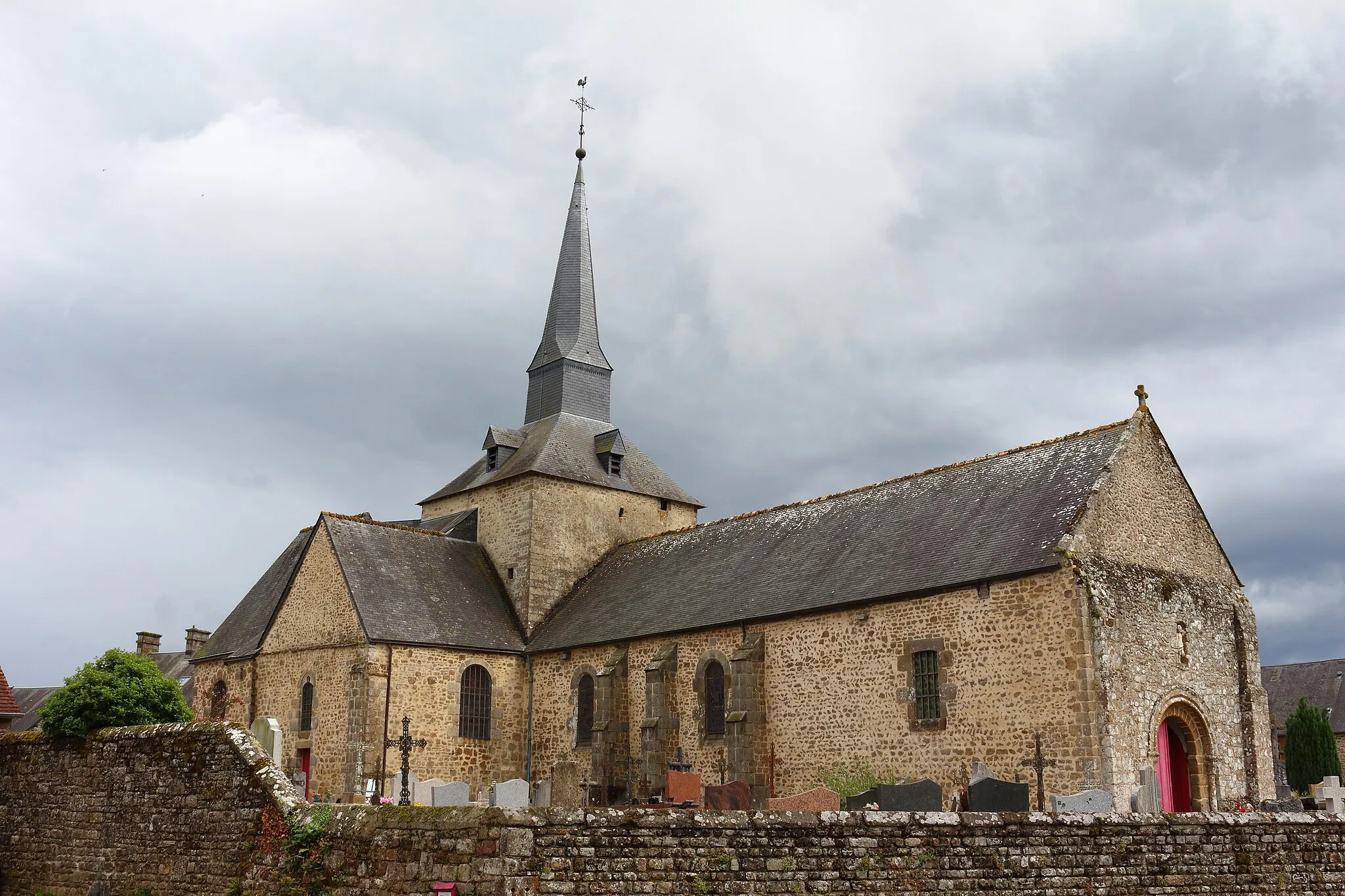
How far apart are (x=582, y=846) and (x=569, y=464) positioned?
24237 mm

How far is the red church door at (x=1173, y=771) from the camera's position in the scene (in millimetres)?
20234

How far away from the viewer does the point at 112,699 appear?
1836 cm

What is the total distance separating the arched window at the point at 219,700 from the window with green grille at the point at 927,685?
65.5 feet

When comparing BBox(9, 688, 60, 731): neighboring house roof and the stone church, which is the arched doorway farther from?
BBox(9, 688, 60, 731): neighboring house roof

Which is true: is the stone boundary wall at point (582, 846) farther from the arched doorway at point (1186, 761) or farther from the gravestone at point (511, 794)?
the arched doorway at point (1186, 761)

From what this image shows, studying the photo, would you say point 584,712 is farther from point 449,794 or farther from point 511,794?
point 449,794

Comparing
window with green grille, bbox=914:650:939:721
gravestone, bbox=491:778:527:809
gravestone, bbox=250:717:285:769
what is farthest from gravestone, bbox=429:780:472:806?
window with green grille, bbox=914:650:939:721

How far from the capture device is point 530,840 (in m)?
9.64

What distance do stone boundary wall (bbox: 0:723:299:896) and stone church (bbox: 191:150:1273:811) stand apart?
34.4ft

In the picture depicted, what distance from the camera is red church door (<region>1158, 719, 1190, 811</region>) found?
20234 mm

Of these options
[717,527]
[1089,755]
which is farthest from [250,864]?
[717,527]

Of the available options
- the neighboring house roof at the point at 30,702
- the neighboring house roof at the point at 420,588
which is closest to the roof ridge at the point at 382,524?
the neighboring house roof at the point at 420,588

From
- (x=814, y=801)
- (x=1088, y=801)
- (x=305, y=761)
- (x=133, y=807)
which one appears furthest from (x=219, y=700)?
(x=1088, y=801)

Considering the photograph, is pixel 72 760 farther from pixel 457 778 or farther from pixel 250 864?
pixel 457 778
